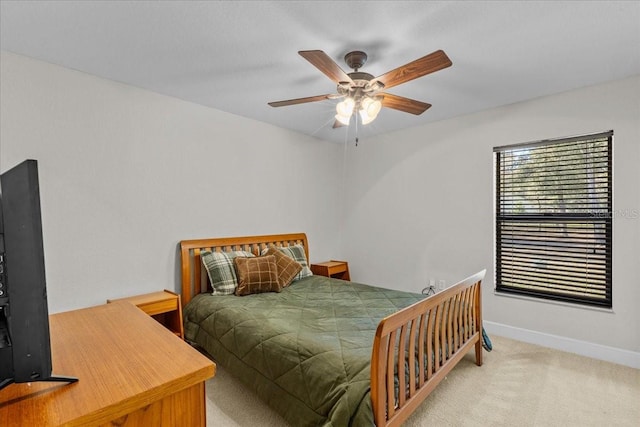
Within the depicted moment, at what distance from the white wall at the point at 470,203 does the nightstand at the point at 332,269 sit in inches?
9.2

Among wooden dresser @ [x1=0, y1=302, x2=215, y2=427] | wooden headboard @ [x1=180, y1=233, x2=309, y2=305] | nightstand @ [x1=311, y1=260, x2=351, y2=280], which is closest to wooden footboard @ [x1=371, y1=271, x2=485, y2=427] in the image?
wooden dresser @ [x1=0, y1=302, x2=215, y2=427]

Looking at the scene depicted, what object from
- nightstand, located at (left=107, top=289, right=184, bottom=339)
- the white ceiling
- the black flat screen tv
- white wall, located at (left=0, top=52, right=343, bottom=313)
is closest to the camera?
the black flat screen tv

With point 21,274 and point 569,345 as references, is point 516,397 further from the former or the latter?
point 21,274

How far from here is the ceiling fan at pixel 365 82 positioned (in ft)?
5.85

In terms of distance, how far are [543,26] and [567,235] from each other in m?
A: 1.97

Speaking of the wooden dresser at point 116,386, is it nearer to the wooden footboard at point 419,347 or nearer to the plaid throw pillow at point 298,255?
the wooden footboard at point 419,347

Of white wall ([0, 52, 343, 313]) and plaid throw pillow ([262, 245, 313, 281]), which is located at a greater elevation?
white wall ([0, 52, 343, 313])

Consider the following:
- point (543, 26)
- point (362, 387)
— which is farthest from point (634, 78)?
point (362, 387)

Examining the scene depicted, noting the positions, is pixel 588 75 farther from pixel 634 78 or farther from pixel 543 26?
pixel 543 26

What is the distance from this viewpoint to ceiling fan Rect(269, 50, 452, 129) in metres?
1.78

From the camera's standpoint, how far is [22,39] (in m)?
2.06

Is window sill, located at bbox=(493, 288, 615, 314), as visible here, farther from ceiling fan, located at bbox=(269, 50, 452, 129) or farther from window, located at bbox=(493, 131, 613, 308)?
ceiling fan, located at bbox=(269, 50, 452, 129)

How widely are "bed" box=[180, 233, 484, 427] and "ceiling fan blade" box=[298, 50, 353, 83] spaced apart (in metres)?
1.40

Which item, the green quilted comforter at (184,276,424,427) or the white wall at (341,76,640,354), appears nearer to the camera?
the green quilted comforter at (184,276,424,427)
